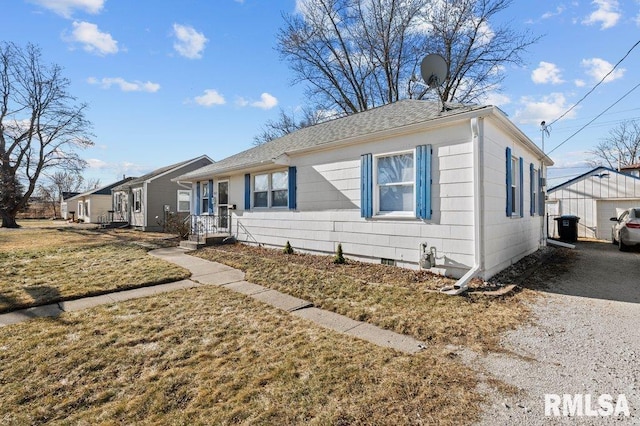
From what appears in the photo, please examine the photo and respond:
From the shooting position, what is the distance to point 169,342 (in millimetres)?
3500

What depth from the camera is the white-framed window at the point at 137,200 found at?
21.5 metres

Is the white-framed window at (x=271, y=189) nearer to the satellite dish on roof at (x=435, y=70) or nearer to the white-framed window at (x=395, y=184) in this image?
the white-framed window at (x=395, y=184)

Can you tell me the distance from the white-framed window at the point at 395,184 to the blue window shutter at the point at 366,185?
12cm

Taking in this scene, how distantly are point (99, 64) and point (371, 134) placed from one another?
35.5 ft

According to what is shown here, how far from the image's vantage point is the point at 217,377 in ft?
9.04

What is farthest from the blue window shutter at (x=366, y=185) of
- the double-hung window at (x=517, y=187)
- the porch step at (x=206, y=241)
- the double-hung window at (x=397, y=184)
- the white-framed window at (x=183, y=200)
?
the white-framed window at (x=183, y=200)

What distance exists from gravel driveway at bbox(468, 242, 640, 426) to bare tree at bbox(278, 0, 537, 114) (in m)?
16.2

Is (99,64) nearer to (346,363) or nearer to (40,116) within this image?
(346,363)

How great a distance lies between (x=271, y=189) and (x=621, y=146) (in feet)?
135

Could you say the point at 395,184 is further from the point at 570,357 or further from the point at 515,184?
the point at 570,357

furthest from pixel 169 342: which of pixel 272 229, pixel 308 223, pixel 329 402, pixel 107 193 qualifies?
pixel 107 193

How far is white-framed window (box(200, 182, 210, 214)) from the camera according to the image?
43.3 ft

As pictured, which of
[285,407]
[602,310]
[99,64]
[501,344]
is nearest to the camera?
[285,407]

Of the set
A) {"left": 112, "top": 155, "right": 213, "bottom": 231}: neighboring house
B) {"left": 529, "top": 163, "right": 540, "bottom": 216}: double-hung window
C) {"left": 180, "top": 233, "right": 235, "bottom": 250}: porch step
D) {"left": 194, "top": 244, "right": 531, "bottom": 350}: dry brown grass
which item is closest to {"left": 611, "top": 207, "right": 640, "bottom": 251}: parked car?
{"left": 529, "top": 163, "right": 540, "bottom": 216}: double-hung window
